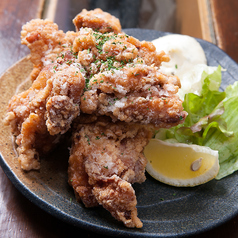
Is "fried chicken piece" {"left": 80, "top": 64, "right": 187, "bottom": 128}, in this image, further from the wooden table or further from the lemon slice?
the wooden table

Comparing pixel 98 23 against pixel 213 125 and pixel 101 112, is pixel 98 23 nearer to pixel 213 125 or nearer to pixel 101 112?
pixel 101 112

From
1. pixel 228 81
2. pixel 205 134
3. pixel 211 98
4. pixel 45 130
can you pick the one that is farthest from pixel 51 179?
pixel 228 81

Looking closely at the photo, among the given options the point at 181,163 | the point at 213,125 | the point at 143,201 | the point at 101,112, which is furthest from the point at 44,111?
the point at 213,125

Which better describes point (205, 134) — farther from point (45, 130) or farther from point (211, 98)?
point (45, 130)

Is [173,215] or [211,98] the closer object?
[173,215]

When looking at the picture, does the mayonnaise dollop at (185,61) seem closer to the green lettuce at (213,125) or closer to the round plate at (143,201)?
the green lettuce at (213,125)

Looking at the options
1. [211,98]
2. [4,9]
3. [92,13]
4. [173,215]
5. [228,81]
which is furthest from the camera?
[4,9]
